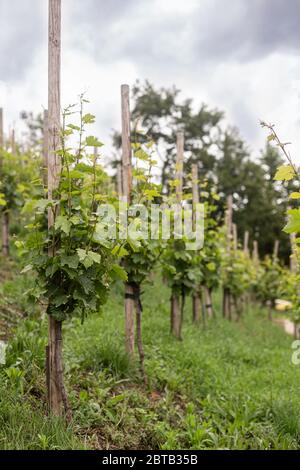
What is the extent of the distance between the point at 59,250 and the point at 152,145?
1893 millimetres

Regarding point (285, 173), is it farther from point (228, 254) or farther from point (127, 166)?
point (228, 254)

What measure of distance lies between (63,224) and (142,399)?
196 centimetres

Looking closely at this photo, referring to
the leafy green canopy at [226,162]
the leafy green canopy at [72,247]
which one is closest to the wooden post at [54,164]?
the leafy green canopy at [72,247]

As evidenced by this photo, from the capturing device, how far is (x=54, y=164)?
11.3 ft

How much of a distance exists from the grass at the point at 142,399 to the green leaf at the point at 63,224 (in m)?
1.22

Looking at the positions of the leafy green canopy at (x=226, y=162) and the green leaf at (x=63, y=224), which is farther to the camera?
the leafy green canopy at (x=226, y=162)

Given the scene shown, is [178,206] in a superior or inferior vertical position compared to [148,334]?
superior

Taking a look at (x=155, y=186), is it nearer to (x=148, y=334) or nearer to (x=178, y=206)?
(x=178, y=206)

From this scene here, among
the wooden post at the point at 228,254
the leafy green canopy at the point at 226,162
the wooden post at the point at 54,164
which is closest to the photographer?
the wooden post at the point at 54,164

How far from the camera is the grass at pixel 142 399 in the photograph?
11.0 feet

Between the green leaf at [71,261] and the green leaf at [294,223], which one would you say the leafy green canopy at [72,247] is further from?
the green leaf at [294,223]

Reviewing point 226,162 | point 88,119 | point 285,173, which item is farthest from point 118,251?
point 226,162
